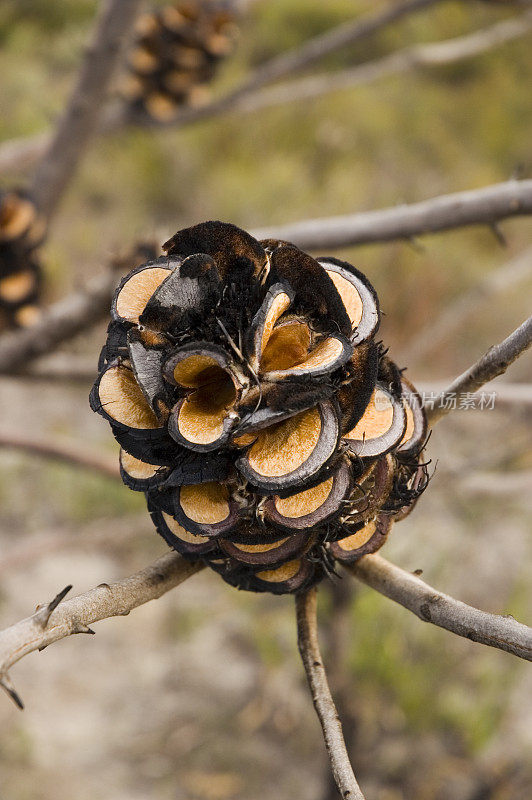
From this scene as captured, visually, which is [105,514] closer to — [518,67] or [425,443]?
[425,443]

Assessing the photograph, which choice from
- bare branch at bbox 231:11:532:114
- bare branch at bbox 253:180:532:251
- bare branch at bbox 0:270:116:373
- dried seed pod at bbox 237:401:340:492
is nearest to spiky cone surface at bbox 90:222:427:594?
dried seed pod at bbox 237:401:340:492

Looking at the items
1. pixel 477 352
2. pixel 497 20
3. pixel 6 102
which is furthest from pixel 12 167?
pixel 497 20

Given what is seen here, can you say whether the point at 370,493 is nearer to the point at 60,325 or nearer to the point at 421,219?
the point at 421,219

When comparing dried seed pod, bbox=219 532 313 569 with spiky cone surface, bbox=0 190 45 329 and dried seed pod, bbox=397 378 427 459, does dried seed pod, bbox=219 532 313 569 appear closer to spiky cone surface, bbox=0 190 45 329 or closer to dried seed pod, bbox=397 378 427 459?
dried seed pod, bbox=397 378 427 459

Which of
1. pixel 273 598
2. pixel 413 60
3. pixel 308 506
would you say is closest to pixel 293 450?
pixel 308 506

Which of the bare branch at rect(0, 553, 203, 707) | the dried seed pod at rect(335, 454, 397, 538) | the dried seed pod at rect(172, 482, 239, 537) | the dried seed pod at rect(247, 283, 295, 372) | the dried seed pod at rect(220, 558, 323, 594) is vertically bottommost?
the dried seed pod at rect(220, 558, 323, 594)

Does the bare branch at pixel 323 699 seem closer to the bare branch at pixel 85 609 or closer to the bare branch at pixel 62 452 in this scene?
the bare branch at pixel 85 609
